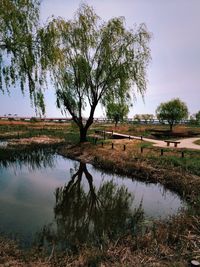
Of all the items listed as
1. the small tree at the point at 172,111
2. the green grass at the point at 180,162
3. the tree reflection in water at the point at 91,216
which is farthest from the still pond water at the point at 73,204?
the small tree at the point at 172,111

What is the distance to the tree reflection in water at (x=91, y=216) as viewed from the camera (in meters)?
8.99

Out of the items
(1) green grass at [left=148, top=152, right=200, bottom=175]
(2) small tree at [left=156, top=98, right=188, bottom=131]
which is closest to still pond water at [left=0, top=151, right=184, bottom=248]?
(1) green grass at [left=148, top=152, right=200, bottom=175]

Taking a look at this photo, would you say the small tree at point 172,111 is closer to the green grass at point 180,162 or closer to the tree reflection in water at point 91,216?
the green grass at point 180,162

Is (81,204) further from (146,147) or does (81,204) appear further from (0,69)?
(146,147)

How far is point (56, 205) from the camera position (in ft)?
40.1

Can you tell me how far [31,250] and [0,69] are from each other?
8.60 metres

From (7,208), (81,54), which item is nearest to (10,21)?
(7,208)

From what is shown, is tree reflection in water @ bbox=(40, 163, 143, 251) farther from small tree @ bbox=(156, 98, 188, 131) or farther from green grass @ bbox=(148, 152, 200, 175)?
small tree @ bbox=(156, 98, 188, 131)

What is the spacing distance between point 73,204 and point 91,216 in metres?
1.66

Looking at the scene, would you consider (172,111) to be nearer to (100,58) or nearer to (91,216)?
(100,58)

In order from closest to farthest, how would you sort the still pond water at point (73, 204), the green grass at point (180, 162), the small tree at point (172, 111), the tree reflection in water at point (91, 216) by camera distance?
the tree reflection in water at point (91, 216) < the still pond water at point (73, 204) < the green grass at point (180, 162) < the small tree at point (172, 111)

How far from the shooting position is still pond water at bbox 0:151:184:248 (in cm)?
948

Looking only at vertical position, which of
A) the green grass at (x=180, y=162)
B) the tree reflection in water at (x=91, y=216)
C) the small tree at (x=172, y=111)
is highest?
the small tree at (x=172, y=111)

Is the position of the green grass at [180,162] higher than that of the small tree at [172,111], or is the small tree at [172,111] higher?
the small tree at [172,111]
